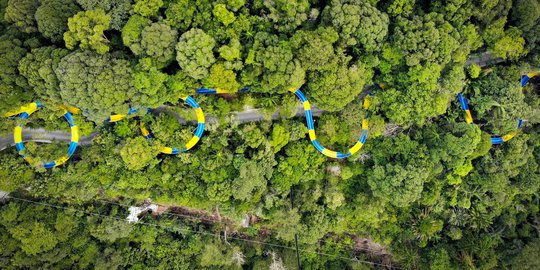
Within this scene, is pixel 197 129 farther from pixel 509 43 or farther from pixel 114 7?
pixel 509 43

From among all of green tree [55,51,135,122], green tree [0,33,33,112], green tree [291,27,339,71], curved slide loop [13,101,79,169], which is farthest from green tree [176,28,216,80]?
green tree [0,33,33,112]

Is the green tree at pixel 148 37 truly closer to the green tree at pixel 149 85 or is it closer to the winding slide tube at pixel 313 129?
the green tree at pixel 149 85

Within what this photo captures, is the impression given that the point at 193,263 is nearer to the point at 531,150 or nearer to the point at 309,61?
the point at 309,61

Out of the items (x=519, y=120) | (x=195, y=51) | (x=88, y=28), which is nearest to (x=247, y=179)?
(x=195, y=51)

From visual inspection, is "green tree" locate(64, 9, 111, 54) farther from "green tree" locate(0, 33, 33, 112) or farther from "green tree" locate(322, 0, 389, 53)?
"green tree" locate(322, 0, 389, 53)

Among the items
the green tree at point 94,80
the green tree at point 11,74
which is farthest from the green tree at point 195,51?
the green tree at point 11,74

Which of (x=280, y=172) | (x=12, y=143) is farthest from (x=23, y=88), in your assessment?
(x=280, y=172)
